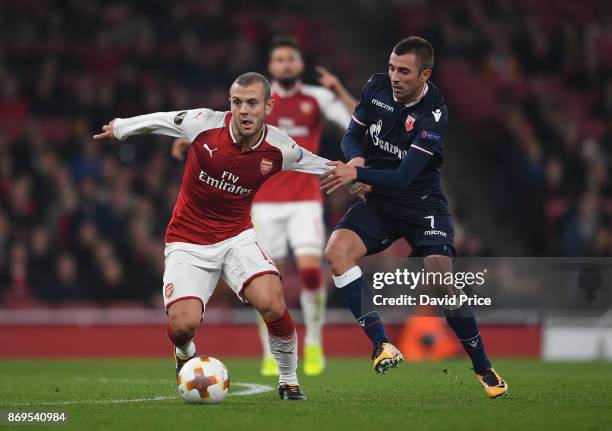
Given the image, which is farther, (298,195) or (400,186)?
(298,195)

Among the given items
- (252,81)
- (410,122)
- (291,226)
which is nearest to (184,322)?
(252,81)

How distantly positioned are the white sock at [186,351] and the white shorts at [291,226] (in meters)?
2.85

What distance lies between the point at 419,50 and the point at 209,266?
1980mm

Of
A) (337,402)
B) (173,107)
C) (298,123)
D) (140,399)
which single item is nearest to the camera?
(337,402)

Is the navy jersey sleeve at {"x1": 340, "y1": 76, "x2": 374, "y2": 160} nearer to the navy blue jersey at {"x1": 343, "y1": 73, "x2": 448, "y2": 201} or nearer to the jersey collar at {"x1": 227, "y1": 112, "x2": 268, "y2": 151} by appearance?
the navy blue jersey at {"x1": 343, "y1": 73, "x2": 448, "y2": 201}

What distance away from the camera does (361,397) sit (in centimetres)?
726

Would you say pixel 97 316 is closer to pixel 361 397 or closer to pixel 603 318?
pixel 603 318

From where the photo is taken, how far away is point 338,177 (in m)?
7.07

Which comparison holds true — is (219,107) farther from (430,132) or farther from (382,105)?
(430,132)

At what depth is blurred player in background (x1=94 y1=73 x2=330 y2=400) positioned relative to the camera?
22.8ft

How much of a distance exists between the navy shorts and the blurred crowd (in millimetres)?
7096

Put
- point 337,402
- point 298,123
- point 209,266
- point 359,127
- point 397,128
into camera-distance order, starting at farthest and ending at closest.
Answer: point 298,123 → point 359,127 → point 397,128 → point 209,266 → point 337,402

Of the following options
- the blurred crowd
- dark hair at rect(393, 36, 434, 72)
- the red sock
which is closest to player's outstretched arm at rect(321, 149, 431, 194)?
dark hair at rect(393, 36, 434, 72)

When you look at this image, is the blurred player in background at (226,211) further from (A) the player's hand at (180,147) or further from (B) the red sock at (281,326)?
(A) the player's hand at (180,147)
